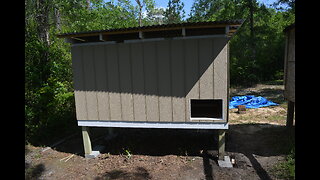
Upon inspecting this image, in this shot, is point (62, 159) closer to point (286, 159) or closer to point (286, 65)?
point (286, 159)

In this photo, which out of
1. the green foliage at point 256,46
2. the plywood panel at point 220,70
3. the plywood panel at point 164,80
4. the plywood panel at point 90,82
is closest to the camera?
the plywood panel at point 220,70

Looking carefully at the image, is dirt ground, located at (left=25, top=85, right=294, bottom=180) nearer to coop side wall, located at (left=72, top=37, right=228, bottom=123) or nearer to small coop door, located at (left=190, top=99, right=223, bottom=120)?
small coop door, located at (left=190, top=99, right=223, bottom=120)

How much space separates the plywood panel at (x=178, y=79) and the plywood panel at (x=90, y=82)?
6.49 ft

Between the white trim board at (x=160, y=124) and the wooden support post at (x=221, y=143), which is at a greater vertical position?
the white trim board at (x=160, y=124)

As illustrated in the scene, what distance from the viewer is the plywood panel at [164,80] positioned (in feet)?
16.1

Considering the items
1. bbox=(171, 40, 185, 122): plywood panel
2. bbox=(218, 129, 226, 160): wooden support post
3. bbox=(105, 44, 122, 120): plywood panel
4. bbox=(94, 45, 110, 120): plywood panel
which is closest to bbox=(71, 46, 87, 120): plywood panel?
bbox=(94, 45, 110, 120): plywood panel

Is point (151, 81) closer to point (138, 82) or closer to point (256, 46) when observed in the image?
point (138, 82)

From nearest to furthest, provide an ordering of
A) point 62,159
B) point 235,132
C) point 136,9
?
point 62,159 → point 235,132 → point 136,9

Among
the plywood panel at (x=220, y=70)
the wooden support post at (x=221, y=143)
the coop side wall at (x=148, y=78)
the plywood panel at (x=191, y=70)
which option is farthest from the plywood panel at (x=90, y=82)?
the wooden support post at (x=221, y=143)

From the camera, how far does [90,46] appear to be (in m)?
5.29

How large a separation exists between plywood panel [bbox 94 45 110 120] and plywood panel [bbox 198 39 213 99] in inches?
89.7

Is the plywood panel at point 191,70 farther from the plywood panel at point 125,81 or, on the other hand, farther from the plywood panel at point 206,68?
the plywood panel at point 125,81

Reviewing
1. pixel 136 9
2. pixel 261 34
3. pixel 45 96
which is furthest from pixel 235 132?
A: pixel 136 9
